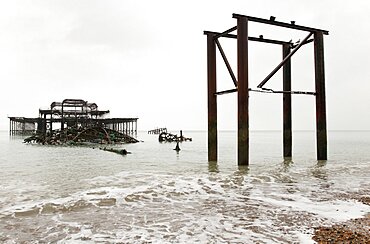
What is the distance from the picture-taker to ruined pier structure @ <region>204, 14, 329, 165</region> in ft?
45.5

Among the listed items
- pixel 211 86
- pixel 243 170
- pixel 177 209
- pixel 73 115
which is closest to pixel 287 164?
pixel 243 170

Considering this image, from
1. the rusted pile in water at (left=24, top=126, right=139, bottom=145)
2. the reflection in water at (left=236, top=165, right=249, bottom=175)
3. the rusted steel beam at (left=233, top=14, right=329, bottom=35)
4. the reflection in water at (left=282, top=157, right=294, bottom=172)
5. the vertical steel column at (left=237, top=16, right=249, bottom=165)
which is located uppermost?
the rusted steel beam at (left=233, top=14, right=329, bottom=35)

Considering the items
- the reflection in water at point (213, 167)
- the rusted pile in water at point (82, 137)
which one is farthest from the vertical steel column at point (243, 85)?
the rusted pile in water at point (82, 137)

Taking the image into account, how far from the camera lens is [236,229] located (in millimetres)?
5668

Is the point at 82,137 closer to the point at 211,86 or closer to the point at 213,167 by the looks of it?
the point at 211,86

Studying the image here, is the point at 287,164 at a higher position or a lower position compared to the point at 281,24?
lower

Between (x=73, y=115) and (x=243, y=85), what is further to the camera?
(x=73, y=115)

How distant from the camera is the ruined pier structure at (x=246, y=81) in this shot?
13.9 meters

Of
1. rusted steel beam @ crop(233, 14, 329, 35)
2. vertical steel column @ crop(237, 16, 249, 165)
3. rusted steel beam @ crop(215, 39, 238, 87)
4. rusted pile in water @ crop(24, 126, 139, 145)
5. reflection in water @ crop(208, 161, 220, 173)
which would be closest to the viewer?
vertical steel column @ crop(237, 16, 249, 165)

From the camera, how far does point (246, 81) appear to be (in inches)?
543

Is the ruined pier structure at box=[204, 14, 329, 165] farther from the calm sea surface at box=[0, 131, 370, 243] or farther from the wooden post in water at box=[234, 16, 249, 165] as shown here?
the calm sea surface at box=[0, 131, 370, 243]

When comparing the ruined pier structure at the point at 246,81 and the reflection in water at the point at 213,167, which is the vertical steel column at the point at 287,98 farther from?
the reflection in water at the point at 213,167

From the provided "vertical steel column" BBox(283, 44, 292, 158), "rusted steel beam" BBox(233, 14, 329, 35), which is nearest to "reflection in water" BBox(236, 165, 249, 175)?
"vertical steel column" BBox(283, 44, 292, 158)

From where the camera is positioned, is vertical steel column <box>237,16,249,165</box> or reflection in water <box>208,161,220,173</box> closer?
vertical steel column <box>237,16,249,165</box>
